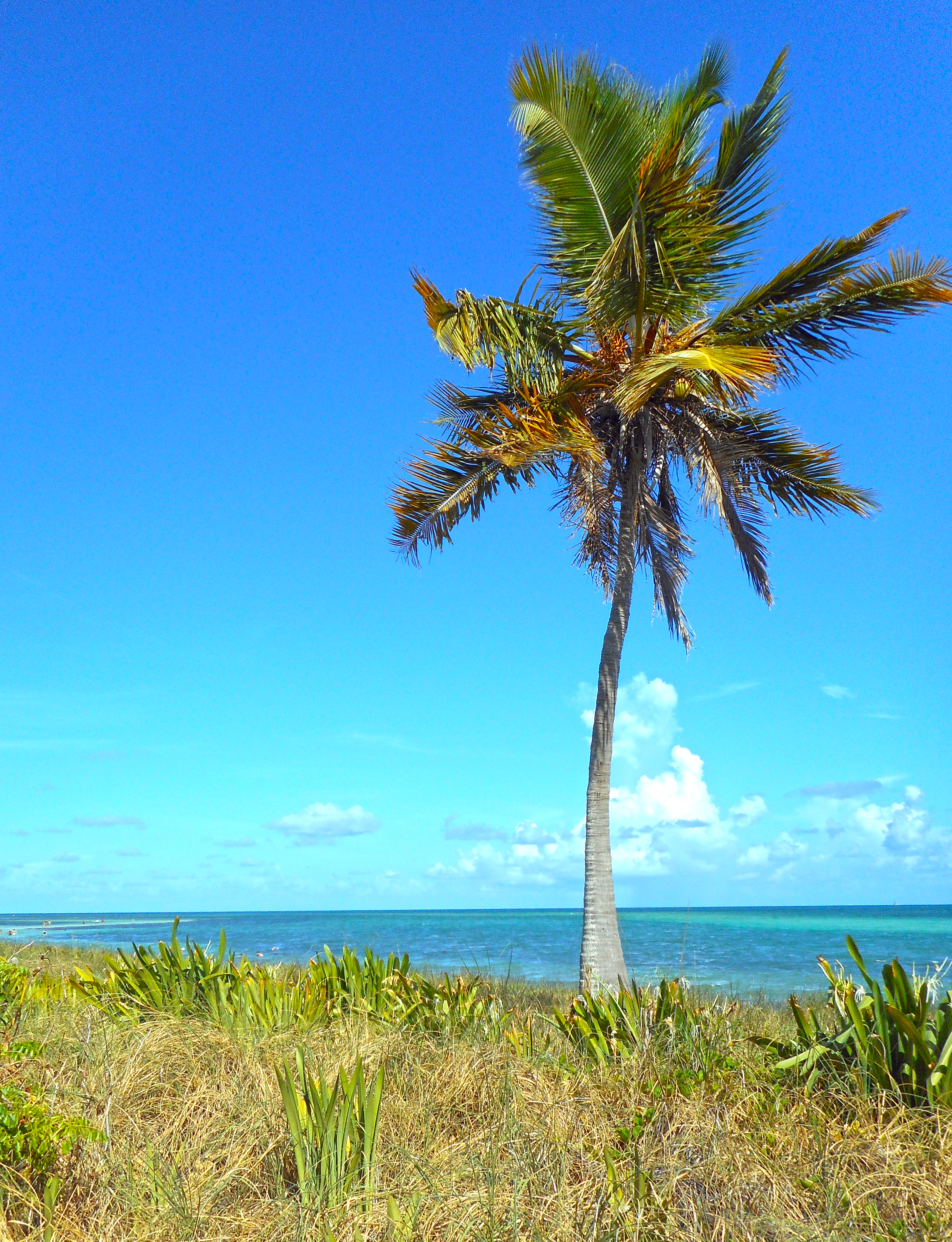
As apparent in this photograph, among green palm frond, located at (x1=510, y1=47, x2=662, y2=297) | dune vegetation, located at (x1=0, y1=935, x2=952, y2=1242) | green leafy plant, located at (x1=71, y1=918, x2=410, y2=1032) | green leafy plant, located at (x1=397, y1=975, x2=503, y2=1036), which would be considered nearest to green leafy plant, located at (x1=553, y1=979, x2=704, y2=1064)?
dune vegetation, located at (x1=0, y1=935, x2=952, y2=1242)

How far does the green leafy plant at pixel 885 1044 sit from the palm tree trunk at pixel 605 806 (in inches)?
140

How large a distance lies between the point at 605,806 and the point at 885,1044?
16.2ft

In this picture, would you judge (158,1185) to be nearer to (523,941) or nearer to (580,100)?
(580,100)

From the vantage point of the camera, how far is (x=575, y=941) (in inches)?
1216

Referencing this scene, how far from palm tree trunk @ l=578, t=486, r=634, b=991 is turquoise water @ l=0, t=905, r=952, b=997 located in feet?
1.70

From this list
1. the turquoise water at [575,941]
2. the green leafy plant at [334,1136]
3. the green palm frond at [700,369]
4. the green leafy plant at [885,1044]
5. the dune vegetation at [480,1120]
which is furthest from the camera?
the turquoise water at [575,941]

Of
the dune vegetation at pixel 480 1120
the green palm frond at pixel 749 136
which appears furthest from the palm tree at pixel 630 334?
the dune vegetation at pixel 480 1120

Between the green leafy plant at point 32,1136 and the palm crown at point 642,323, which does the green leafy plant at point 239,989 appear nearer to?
the green leafy plant at point 32,1136

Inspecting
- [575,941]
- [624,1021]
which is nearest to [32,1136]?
[624,1021]

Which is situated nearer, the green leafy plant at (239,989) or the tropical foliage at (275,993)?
the tropical foliage at (275,993)

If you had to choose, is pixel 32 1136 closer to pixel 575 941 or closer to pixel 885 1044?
pixel 885 1044

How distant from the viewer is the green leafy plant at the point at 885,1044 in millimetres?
4184

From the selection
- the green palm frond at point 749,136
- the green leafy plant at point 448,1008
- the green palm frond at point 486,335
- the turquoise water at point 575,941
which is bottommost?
the turquoise water at point 575,941

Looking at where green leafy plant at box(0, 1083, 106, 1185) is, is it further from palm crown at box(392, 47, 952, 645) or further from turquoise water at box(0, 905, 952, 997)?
palm crown at box(392, 47, 952, 645)
